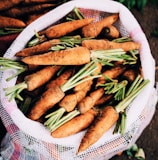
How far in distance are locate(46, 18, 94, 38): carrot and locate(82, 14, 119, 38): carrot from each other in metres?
0.02

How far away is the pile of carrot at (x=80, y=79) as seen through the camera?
5.22 ft

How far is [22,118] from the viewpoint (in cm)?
157

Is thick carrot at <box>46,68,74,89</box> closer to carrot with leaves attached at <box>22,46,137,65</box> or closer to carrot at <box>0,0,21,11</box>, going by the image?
carrot with leaves attached at <box>22,46,137,65</box>

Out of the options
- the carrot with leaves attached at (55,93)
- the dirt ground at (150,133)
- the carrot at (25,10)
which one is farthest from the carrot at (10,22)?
the dirt ground at (150,133)

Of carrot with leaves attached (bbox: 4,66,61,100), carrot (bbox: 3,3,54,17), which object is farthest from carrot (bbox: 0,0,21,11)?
carrot with leaves attached (bbox: 4,66,61,100)

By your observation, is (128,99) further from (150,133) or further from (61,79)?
(150,133)

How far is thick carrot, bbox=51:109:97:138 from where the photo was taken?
62.1 inches

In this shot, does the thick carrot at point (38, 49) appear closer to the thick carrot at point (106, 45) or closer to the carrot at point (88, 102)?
the thick carrot at point (106, 45)

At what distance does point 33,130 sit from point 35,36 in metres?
0.44


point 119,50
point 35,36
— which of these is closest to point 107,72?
point 119,50

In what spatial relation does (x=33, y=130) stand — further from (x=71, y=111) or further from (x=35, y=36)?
(x=35, y=36)

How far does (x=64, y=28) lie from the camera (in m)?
1.77

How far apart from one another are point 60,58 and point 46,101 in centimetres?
18

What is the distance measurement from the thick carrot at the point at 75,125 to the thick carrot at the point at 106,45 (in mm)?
261
